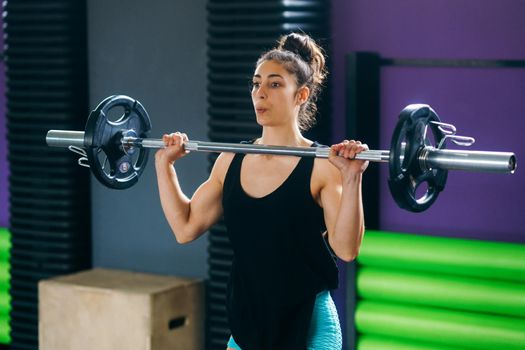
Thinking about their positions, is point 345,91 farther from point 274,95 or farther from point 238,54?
point 274,95

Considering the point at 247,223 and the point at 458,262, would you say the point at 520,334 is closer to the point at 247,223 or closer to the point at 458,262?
the point at 458,262

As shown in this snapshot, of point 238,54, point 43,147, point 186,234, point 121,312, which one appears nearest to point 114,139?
point 186,234

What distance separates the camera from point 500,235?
192 inches

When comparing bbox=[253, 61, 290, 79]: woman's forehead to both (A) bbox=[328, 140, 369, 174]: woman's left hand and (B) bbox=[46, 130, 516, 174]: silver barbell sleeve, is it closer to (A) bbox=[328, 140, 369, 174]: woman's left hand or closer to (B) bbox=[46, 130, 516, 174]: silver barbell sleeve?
(B) bbox=[46, 130, 516, 174]: silver barbell sleeve

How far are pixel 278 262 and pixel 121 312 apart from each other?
6.98 ft

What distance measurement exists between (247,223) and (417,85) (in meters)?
1.85

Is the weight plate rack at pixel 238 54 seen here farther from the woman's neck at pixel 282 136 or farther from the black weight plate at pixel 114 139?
the woman's neck at pixel 282 136

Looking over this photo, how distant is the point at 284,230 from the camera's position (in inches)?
132

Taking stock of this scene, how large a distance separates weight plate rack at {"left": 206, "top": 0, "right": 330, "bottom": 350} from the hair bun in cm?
137

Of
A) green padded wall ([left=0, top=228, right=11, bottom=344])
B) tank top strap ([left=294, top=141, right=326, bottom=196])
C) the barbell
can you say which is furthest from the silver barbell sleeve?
green padded wall ([left=0, top=228, right=11, bottom=344])

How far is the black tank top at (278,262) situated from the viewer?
338cm

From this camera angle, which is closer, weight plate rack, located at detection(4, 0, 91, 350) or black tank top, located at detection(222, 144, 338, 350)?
black tank top, located at detection(222, 144, 338, 350)

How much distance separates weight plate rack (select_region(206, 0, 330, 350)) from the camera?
16.8 feet

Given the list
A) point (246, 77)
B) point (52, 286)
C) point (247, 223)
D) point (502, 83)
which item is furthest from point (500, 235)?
point (52, 286)
